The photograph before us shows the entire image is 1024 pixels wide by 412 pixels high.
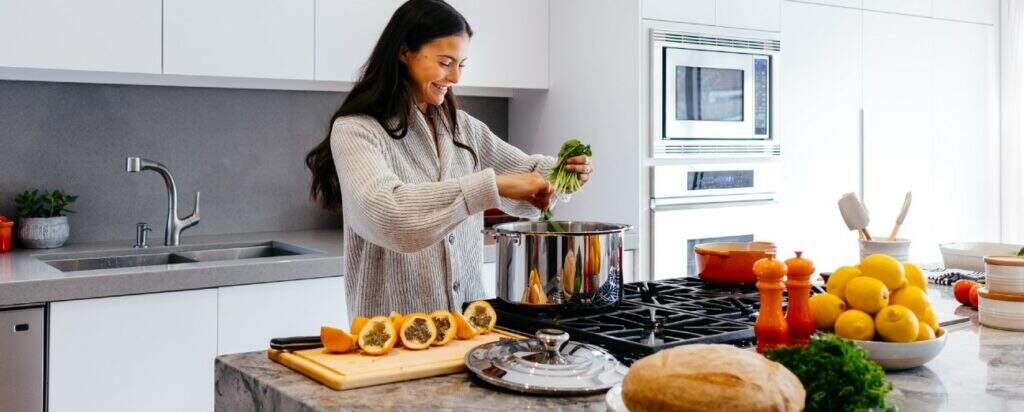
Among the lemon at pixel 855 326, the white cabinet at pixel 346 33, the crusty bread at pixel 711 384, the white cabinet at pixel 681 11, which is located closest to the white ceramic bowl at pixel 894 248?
the lemon at pixel 855 326

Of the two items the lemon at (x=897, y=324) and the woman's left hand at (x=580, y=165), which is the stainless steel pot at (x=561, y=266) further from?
the lemon at (x=897, y=324)

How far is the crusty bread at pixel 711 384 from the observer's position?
3.37 feet

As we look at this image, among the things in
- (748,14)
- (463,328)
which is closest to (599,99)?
(748,14)

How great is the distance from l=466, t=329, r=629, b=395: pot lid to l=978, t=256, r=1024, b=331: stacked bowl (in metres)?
0.88

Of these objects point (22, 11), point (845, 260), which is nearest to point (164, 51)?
point (22, 11)

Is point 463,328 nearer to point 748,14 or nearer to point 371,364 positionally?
point 371,364

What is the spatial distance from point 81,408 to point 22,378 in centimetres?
17

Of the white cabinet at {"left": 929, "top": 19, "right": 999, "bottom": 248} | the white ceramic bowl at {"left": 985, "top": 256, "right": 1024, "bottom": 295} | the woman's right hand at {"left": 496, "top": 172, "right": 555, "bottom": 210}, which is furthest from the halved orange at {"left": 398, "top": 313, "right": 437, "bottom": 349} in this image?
the white cabinet at {"left": 929, "top": 19, "right": 999, "bottom": 248}

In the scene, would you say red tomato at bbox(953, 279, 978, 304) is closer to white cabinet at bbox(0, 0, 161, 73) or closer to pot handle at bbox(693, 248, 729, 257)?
pot handle at bbox(693, 248, 729, 257)

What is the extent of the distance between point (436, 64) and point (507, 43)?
1.58 meters

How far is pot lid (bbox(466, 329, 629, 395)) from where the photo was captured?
131cm

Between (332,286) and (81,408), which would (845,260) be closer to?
(332,286)

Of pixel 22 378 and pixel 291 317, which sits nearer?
pixel 22 378

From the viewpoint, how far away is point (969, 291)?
2090 mm
